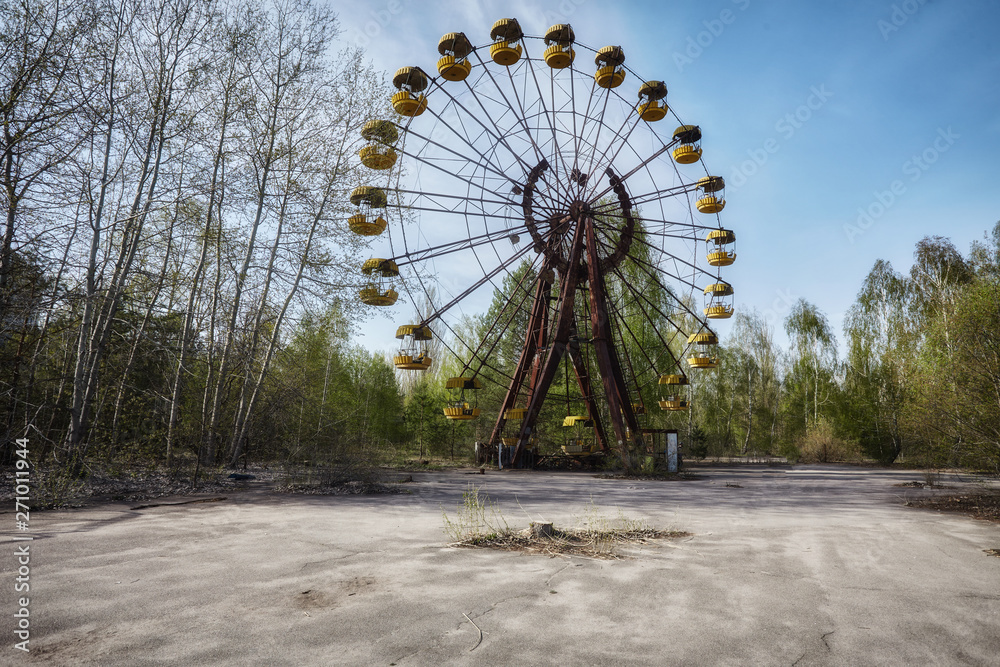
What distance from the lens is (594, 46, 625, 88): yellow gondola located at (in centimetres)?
1789

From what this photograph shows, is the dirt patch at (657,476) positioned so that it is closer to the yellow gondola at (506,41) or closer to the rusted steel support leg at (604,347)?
the rusted steel support leg at (604,347)

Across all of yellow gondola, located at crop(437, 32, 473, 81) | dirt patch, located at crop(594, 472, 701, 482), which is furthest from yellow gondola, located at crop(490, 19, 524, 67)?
dirt patch, located at crop(594, 472, 701, 482)

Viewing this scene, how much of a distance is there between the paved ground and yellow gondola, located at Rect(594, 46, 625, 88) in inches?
606

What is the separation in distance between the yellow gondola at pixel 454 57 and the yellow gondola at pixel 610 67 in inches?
180

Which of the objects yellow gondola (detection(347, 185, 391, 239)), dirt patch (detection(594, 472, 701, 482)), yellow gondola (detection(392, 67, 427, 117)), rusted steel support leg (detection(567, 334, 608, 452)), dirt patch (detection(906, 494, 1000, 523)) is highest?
yellow gondola (detection(392, 67, 427, 117))

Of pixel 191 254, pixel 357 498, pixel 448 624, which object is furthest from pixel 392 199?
pixel 448 624

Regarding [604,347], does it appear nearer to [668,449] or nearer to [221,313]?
[668,449]

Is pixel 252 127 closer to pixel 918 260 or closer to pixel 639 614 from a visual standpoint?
pixel 639 614

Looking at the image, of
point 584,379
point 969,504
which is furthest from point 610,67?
point 969,504

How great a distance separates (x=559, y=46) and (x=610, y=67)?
2895mm

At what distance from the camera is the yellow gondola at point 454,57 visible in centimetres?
1623

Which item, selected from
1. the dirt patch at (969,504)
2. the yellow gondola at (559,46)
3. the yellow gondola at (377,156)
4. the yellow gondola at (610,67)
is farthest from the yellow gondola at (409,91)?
the dirt patch at (969,504)

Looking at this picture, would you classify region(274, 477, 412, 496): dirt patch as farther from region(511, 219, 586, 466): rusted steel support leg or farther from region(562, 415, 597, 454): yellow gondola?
region(562, 415, 597, 454): yellow gondola

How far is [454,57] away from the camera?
650 inches
